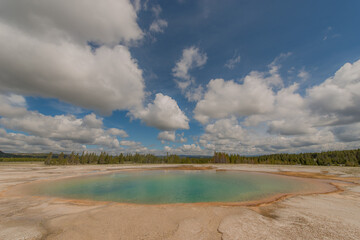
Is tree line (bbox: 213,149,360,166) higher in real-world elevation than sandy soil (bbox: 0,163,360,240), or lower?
higher

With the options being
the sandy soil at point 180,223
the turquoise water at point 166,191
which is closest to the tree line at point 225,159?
the turquoise water at point 166,191

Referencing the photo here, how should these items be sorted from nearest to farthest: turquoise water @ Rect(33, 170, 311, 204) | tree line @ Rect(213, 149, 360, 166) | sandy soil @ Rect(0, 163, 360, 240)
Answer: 1. sandy soil @ Rect(0, 163, 360, 240)
2. turquoise water @ Rect(33, 170, 311, 204)
3. tree line @ Rect(213, 149, 360, 166)

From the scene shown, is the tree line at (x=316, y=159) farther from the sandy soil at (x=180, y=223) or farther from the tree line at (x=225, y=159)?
the sandy soil at (x=180, y=223)

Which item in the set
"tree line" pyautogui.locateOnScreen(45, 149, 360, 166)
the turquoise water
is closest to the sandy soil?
the turquoise water

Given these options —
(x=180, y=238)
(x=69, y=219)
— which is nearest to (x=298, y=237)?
(x=180, y=238)

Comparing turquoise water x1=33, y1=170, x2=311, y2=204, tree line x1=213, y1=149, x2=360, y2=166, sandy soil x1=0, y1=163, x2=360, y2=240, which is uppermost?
tree line x1=213, y1=149, x2=360, y2=166

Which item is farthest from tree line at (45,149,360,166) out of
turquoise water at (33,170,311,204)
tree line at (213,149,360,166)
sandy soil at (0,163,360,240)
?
sandy soil at (0,163,360,240)

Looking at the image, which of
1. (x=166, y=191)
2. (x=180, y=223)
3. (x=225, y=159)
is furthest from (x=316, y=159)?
(x=180, y=223)

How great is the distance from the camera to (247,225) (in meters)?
11.2

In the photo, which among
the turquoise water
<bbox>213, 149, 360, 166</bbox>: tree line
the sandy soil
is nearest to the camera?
the sandy soil

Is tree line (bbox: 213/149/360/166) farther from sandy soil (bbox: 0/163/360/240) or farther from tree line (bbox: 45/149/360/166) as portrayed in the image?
sandy soil (bbox: 0/163/360/240)

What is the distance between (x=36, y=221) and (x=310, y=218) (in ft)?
75.1

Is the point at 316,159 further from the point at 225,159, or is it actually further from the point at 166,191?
the point at 166,191

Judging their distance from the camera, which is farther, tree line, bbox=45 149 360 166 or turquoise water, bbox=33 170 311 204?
tree line, bbox=45 149 360 166
